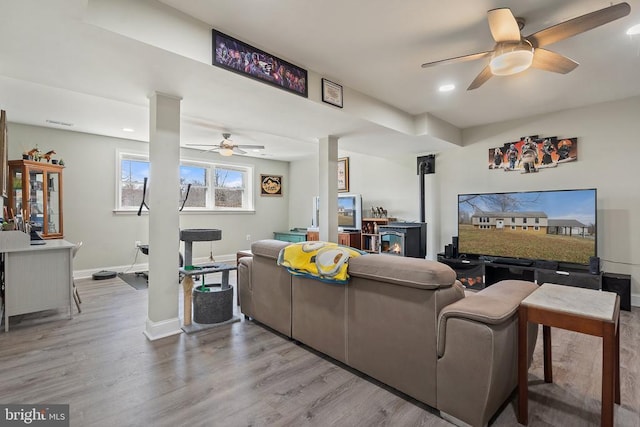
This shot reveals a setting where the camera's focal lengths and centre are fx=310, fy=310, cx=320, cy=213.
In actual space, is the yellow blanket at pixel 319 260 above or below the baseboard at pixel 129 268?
above

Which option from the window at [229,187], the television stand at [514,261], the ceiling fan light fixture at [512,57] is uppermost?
the ceiling fan light fixture at [512,57]

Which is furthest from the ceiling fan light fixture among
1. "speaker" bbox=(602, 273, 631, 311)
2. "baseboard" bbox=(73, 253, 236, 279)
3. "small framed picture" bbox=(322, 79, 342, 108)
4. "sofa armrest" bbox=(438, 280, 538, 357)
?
"baseboard" bbox=(73, 253, 236, 279)

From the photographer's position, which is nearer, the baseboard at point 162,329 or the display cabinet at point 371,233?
the baseboard at point 162,329

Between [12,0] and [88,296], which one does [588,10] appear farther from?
[88,296]

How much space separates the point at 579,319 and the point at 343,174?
18.6 ft

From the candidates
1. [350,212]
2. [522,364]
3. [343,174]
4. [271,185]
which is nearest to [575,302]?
[522,364]

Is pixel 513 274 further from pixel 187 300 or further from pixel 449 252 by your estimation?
pixel 187 300

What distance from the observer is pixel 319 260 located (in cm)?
218

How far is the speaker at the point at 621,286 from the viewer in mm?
3498

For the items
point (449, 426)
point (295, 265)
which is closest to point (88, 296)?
point (295, 265)

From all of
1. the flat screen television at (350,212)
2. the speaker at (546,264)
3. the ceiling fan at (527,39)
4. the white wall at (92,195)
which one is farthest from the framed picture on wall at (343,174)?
the ceiling fan at (527,39)

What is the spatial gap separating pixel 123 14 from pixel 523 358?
3.05 m

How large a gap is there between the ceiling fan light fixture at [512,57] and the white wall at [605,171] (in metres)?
2.72

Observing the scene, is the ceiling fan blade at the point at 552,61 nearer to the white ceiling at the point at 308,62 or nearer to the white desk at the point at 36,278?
the white ceiling at the point at 308,62
